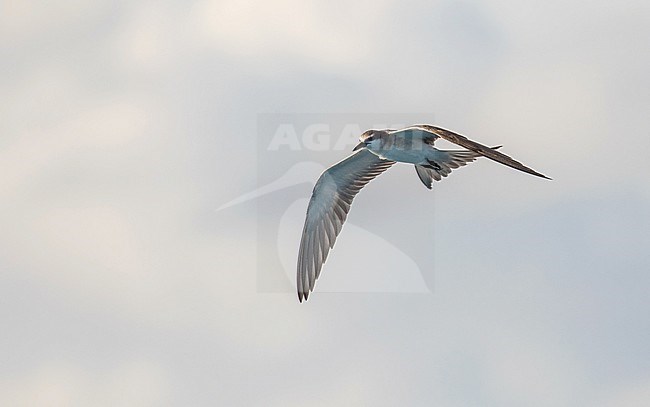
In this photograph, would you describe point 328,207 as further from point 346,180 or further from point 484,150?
point 484,150

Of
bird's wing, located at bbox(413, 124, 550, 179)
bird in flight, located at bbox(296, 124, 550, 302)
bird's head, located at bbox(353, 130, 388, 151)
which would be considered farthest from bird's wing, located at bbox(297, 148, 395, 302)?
bird's wing, located at bbox(413, 124, 550, 179)

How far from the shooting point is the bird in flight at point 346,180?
29.1 m

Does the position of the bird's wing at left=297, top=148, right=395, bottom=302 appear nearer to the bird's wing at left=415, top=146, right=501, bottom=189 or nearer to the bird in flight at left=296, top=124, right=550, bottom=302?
the bird in flight at left=296, top=124, right=550, bottom=302

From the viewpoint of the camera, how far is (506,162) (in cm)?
2220

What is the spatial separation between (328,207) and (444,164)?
4.81m

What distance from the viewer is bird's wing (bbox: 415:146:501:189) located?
97.0 feet

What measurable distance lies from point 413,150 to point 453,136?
4.88 m

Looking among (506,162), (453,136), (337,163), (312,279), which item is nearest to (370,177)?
(337,163)

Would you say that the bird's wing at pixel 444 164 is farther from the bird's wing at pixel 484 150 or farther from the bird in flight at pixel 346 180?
the bird's wing at pixel 484 150

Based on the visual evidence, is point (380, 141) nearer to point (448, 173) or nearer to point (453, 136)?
point (448, 173)

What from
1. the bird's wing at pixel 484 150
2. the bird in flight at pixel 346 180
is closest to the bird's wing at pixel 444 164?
the bird in flight at pixel 346 180

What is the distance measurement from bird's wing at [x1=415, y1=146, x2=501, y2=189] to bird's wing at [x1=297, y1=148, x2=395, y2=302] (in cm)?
228

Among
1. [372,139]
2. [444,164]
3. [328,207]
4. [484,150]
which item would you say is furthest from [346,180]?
[484,150]

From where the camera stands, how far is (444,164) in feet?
98.0
